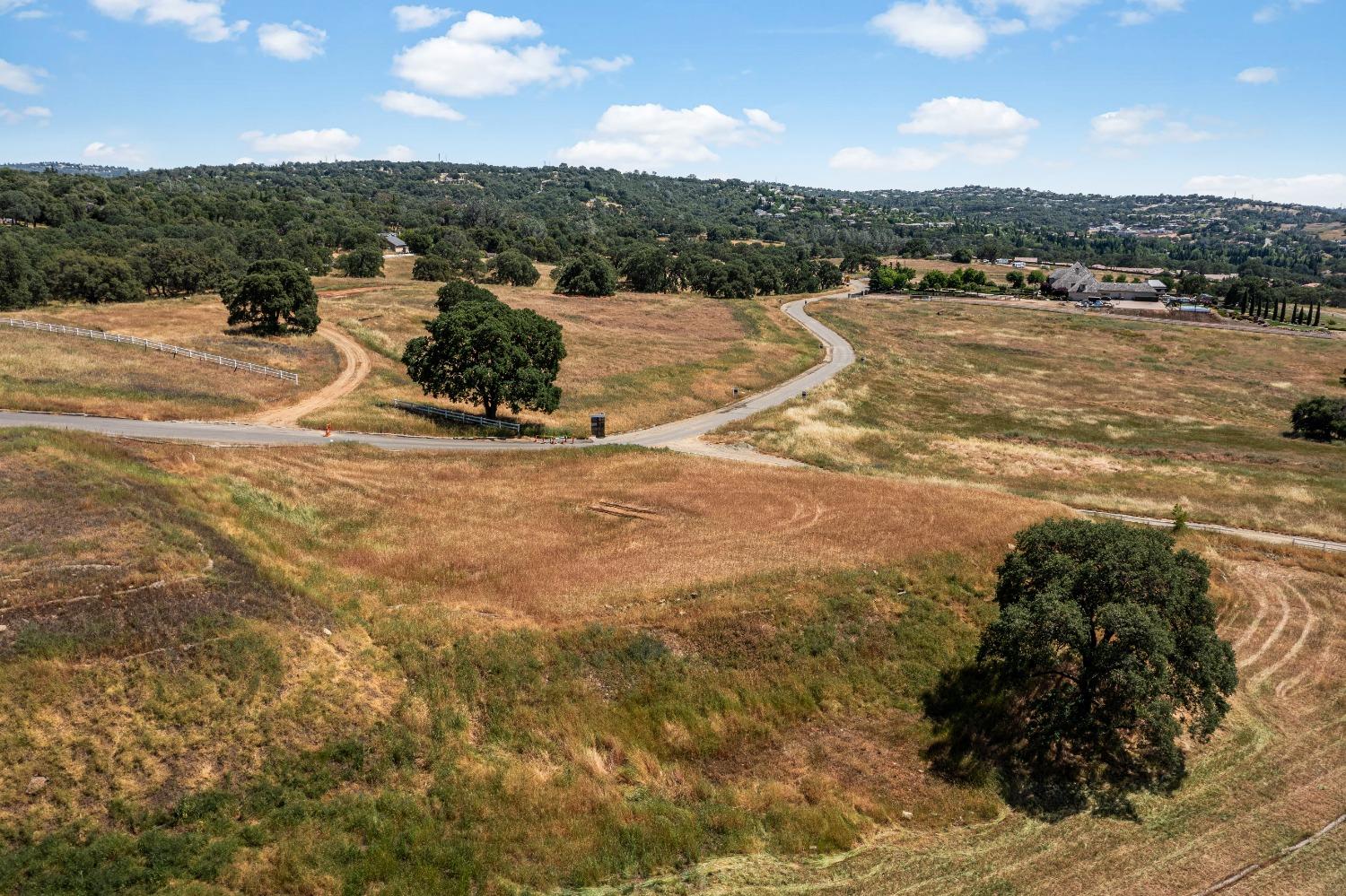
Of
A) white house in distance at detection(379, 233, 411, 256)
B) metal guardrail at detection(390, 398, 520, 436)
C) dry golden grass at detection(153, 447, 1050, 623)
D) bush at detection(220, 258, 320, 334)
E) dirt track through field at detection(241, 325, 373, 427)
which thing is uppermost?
white house in distance at detection(379, 233, 411, 256)

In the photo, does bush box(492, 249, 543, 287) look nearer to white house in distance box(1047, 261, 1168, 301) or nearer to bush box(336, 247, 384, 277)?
bush box(336, 247, 384, 277)

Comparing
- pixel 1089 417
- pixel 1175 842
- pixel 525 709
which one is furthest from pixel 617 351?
pixel 1175 842

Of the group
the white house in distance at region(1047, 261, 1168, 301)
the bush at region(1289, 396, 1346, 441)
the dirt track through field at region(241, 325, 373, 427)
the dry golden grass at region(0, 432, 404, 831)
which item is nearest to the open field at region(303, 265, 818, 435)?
the dirt track through field at region(241, 325, 373, 427)

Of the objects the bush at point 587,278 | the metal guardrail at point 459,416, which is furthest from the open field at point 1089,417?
the bush at point 587,278

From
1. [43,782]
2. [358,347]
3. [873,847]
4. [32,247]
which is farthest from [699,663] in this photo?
[32,247]

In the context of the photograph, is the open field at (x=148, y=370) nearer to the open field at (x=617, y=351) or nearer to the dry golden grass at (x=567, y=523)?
the open field at (x=617, y=351)

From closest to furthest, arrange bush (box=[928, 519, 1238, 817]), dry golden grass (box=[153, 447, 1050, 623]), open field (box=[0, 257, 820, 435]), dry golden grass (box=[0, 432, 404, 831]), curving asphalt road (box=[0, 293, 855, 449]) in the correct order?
dry golden grass (box=[0, 432, 404, 831]), bush (box=[928, 519, 1238, 817]), dry golden grass (box=[153, 447, 1050, 623]), curving asphalt road (box=[0, 293, 855, 449]), open field (box=[0, 257, 820, 435])

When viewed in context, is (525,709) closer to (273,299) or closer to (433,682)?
(433,682)
